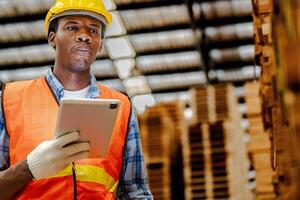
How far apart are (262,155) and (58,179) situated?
4000 millimetres

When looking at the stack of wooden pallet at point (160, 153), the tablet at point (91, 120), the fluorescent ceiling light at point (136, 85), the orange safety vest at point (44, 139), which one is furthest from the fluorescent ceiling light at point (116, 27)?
the tablet at point (91, 120)

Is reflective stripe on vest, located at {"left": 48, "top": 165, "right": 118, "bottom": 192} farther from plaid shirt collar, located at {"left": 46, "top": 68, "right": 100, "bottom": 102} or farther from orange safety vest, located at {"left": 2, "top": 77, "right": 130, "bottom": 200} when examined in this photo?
plaid shirt collar, located at {"left": 46, "top": 68, "right": 100, "bottom": 102}

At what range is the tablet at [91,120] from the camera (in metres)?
2.25

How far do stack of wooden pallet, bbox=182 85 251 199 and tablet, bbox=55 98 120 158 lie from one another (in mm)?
4988

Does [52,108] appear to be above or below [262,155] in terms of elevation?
above

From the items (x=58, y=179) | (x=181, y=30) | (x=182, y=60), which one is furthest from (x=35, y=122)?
(x=182, y=60)

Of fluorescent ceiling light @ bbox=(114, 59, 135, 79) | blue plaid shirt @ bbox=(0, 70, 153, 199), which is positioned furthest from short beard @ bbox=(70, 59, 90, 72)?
fluorescent ceiling light @ bbox=(114, 59, 135, 79)

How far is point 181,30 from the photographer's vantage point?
1201 cm

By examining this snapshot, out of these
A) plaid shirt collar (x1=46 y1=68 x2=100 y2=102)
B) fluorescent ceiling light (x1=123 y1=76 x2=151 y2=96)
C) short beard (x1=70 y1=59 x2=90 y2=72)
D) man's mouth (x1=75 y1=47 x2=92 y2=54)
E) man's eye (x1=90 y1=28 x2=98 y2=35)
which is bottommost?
plaid shirt collar (x1=46 y1=68 x2=100 y2=102)

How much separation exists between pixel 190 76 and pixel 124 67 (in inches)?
62.5

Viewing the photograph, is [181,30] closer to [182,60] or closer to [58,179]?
[182,60]

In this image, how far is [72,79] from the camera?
276cm

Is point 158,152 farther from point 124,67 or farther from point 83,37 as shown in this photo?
point 124,67

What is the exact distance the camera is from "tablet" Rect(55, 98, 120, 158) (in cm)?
225
